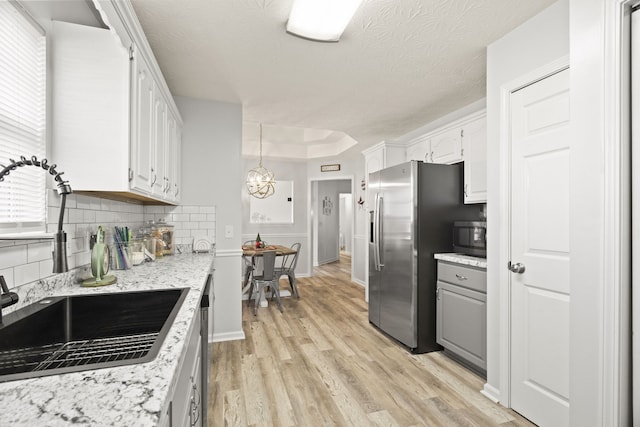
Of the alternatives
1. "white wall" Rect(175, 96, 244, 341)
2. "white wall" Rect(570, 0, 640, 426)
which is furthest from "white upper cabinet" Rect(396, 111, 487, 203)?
"white wall" Rect(175, 96, 244, 341)

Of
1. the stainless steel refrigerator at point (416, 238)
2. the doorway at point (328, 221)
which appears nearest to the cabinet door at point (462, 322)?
the stainless steel refrigerator at point (416, 238)

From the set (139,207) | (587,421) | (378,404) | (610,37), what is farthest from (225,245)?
(610,37)

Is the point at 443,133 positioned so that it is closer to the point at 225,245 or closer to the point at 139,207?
the point at 225,245

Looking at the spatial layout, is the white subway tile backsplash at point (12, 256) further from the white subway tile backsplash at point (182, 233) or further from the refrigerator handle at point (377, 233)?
the refrigerator handle at point (377, 233)

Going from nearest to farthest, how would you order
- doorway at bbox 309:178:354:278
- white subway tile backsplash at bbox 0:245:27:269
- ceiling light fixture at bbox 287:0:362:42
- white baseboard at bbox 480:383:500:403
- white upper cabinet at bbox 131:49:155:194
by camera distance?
white subway tile backsplash at bbox 0:245:27:269, white upper cabinet at bbox 131:49:155:194, ceiling light fixture at bbox 287:0:362:42, white baseboard at bbox 480:383:500:403, doorway at bbox 309:178:354:278

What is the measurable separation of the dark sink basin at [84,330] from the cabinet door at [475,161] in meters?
2.58

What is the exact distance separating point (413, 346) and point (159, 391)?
267 cm

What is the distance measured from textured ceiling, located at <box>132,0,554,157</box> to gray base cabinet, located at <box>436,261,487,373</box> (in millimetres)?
1612

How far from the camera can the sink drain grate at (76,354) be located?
3.15 feet

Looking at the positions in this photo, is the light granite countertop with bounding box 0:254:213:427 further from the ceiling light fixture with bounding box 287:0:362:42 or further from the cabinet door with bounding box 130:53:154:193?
the ceiling light fixture with bounding box 287:0:362:42

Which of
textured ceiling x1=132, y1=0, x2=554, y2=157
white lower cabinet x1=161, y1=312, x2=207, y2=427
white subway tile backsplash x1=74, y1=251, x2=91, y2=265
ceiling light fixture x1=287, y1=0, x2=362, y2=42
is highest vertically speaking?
textured ceiling x1=132, y1=0, x2=554, y2=157

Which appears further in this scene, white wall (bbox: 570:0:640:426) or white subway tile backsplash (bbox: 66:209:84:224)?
white subway tile backsplash (bbox: 66:209:84:224)

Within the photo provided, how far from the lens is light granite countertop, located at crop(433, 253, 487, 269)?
2.39 m

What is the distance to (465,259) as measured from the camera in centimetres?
256
